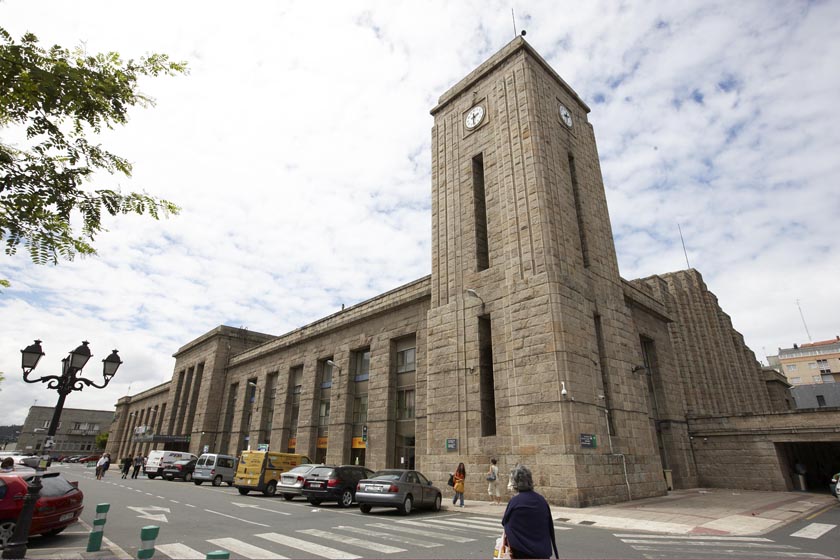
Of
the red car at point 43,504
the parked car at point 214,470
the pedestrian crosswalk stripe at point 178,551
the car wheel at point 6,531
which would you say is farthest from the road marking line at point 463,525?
the parked car at point 214,470

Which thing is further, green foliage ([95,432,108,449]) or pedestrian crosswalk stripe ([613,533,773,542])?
green foliage ([95,432,108,449])

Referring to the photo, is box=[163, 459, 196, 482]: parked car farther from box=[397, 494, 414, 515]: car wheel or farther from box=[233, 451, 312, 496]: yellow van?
box=[397, 494, 414, 515]: car wheel

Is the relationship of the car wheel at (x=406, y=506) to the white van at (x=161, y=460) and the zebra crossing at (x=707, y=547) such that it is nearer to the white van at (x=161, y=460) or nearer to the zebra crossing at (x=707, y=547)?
the zebra crossing at (x=707, y=547)

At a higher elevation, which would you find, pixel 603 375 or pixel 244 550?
pixel 603 375

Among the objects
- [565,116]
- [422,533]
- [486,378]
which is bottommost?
[422,533]

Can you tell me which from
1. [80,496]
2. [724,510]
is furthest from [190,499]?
[724,510]

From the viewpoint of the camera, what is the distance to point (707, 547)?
940cm

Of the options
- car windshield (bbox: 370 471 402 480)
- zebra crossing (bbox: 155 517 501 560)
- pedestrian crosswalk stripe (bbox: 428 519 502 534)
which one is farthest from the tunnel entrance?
zebra crossing (bbox: 155 517 501 560)

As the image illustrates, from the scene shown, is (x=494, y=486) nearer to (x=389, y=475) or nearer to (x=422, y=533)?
(x=389, y=475)

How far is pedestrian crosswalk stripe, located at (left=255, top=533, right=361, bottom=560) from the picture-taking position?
26.1 feet

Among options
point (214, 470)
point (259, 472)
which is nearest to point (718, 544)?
point (259, 472)

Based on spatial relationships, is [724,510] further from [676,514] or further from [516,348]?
[516,348]

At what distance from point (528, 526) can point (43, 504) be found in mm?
10185

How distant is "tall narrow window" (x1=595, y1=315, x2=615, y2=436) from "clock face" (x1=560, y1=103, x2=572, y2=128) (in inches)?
470
